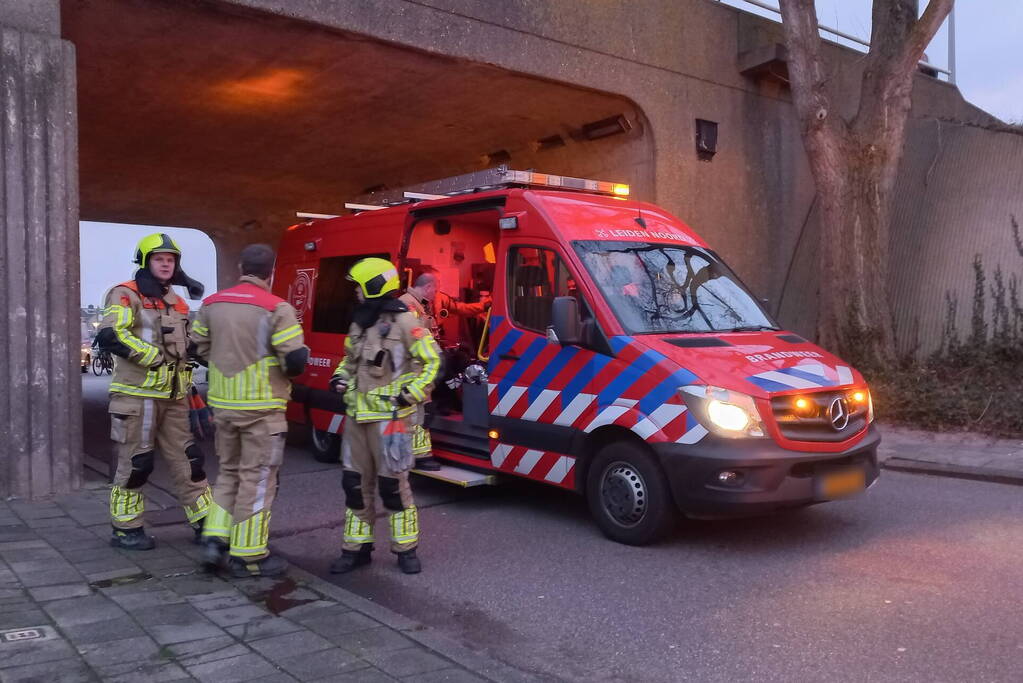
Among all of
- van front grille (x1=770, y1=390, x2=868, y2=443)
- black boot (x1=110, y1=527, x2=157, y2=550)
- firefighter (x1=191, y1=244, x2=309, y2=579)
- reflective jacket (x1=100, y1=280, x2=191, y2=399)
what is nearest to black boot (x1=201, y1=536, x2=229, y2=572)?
firefighter (x1=191, y1=244, x2=309, y2=579)

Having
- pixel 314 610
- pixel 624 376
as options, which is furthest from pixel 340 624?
pixel 624 376

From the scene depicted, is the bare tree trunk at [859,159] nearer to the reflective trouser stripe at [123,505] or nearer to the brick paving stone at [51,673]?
the reflective trouser stripe at [123,505]

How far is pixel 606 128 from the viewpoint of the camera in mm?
12508

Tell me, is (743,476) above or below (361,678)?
above

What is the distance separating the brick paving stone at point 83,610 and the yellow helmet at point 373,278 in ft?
7.14

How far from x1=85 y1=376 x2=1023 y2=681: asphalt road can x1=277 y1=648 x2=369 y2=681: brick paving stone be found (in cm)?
72

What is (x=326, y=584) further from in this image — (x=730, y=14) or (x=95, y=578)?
(x=730, y=14)

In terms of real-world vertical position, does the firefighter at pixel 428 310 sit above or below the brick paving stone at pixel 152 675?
above

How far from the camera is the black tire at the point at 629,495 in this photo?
232 inches

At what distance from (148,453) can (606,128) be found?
8.47 meters

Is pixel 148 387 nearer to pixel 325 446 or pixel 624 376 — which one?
pixel 624 376

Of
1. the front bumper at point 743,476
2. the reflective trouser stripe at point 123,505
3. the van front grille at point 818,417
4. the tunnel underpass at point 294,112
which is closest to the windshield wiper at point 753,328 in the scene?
the van front grille at point 818,417

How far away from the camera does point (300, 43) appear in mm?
9852

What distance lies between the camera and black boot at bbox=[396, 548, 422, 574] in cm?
561
